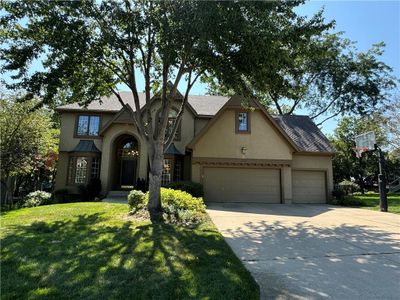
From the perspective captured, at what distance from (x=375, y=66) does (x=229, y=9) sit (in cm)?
2635

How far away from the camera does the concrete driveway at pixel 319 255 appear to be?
459cm

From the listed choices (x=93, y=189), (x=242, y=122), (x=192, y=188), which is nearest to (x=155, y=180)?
(x=192, y=188)

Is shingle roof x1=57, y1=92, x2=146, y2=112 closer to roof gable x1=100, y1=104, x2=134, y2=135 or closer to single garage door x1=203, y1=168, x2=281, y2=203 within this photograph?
roof gable x1=100, y1=104, x2=134, y2=135

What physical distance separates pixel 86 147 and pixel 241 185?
→ 11063mm

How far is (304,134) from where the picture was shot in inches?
795

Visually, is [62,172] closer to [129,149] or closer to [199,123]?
[129,149]

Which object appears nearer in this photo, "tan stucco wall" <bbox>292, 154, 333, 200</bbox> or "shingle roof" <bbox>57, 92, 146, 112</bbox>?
"tan stucco wall" <bbox>292, 154, 333, 200</bbox>

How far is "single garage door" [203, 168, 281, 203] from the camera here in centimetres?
1720

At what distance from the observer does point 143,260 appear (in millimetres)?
5633

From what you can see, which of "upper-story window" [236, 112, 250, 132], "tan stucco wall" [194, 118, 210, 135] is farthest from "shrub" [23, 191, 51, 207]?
"upper-story window" [236, 112, 250, 132]

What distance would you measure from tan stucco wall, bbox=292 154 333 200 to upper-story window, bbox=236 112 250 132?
12.6 feet

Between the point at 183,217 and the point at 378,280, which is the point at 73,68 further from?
the point at 378,280

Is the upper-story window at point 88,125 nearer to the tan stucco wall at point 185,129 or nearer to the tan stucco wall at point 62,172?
the tan stucco wall at point 62,172

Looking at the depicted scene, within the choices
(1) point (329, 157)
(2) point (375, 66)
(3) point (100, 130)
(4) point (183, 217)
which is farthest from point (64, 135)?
(2) point (375, 66)
